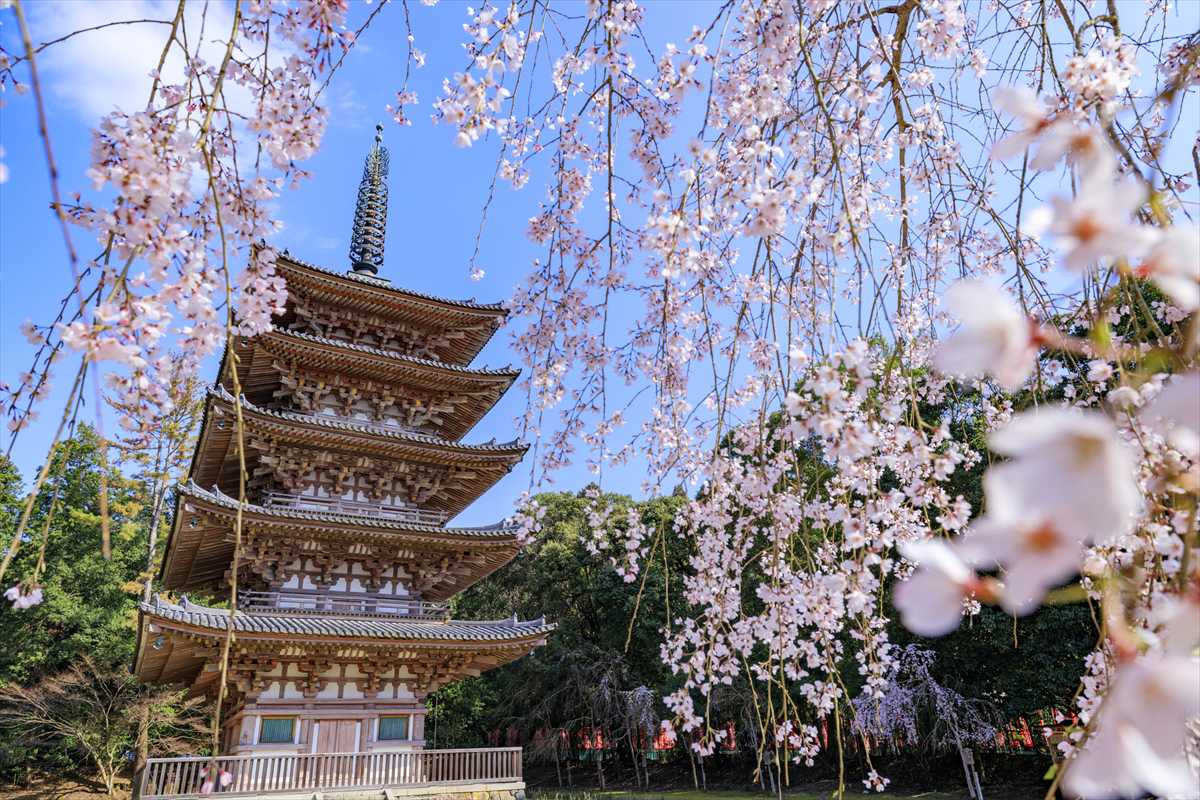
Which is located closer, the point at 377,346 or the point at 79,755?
the point at 377,346

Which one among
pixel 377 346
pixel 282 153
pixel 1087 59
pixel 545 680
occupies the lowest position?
pixel 545 680

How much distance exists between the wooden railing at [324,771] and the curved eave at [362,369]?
14.5 feet

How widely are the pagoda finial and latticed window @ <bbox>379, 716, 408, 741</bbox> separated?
668 cm

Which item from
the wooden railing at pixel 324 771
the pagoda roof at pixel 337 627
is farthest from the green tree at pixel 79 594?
the pagoda roof at pixel 337 627

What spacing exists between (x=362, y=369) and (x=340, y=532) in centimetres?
236

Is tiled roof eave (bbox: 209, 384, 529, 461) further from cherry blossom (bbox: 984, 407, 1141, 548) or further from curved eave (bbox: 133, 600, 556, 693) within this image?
cherry blossom (bbox: 984, 407, 1141, 548)

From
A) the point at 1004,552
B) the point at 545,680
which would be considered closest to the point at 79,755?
the point at 545,680

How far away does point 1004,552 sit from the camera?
43 centimetres

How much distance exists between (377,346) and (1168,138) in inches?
387

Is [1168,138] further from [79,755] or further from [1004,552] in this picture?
[79,755]

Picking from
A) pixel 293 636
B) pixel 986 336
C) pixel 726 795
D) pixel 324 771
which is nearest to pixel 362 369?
pixel 293 636

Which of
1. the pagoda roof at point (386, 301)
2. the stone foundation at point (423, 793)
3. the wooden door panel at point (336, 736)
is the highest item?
the pagoda roof at point (386, 301)

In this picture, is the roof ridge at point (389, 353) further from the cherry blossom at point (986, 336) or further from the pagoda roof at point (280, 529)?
the cherry blossom at point (986, 336)

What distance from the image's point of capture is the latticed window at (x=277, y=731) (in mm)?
7602
